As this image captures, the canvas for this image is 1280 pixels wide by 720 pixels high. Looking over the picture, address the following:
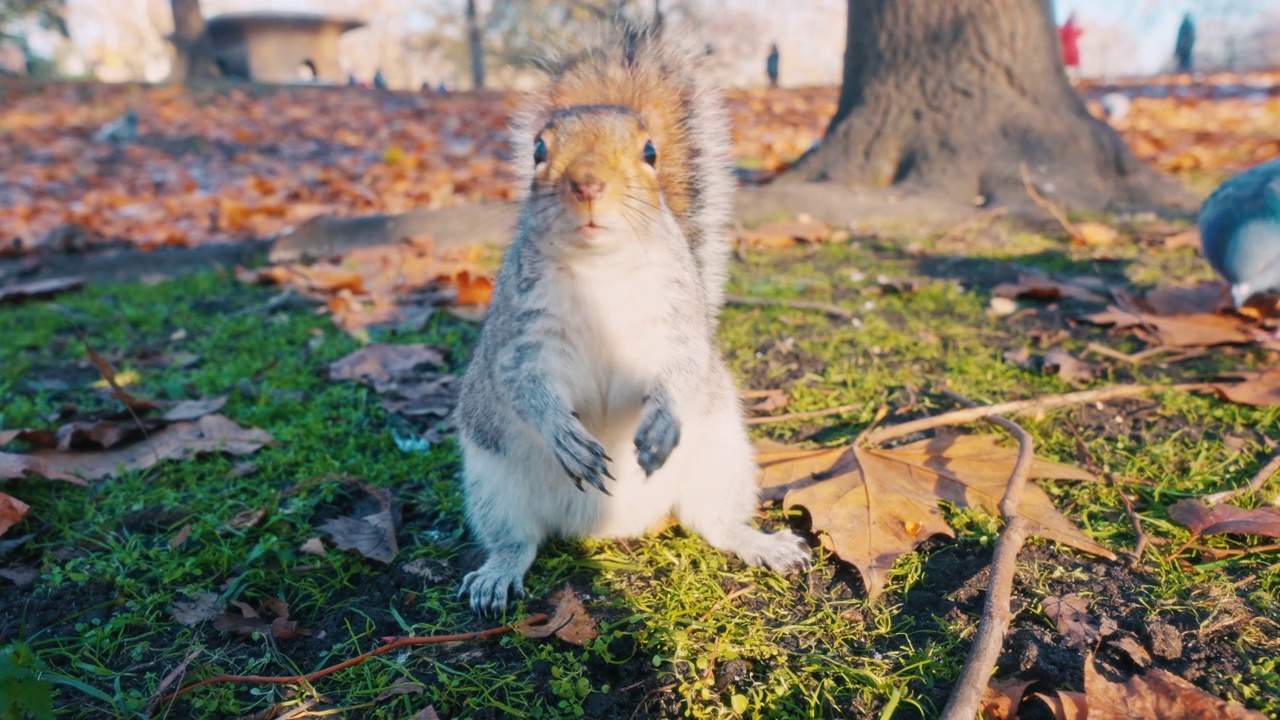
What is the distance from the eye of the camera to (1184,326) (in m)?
2.22

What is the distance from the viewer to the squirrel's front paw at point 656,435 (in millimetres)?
1331

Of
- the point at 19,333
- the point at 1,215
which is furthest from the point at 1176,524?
the point at 1,215

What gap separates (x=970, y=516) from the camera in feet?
4.89

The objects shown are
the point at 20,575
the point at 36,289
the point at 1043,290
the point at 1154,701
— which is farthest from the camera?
Answer: the point at 36,289

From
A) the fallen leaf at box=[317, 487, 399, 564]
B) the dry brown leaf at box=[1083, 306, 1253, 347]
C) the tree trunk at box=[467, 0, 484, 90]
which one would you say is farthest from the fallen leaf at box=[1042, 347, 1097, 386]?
the tree trunk at box=[467, 0, 484, 90]

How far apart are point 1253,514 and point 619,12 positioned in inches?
64.0

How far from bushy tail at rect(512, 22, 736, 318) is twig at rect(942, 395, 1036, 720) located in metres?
0.69

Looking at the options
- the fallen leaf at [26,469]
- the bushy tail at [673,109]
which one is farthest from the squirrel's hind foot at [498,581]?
the fallen leaf at [26,469]

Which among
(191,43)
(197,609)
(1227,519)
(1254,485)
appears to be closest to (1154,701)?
(1227,519)

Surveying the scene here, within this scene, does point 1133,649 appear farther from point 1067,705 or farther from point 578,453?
point 578,453

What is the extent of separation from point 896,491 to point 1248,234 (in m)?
1.44

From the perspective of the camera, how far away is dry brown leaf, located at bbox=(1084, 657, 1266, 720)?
958 millimetres

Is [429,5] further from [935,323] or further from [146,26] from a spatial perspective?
[935,323]

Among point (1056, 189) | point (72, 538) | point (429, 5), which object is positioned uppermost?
point (429, 5)
